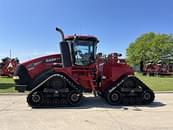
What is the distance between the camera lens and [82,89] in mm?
9938

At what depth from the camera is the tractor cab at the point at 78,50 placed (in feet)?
33.3

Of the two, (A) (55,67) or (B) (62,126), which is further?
(A) (55,67)

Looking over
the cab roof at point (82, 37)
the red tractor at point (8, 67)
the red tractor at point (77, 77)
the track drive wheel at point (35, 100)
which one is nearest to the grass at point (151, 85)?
the red tractor at point (77, 77)

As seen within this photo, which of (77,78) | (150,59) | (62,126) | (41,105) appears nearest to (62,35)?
(77,78)

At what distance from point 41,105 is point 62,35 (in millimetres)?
2990

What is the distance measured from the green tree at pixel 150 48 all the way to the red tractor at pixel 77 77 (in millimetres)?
44374

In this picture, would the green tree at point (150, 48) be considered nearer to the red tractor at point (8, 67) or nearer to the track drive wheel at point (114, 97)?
the red tractor at point (8, 67)

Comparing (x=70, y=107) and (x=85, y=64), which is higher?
(x=85, y=64)

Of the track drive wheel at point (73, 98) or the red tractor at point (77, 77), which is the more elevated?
the red tractor at point (77, 77)

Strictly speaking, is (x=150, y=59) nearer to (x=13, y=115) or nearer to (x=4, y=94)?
(x=4, y=94)

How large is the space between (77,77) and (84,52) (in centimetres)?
109

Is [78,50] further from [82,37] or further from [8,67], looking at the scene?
[8,67]

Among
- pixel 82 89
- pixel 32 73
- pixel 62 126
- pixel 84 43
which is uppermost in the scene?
pixel 84 43

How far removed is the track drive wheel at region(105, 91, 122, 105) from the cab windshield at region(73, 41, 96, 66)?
1632 millimetres
